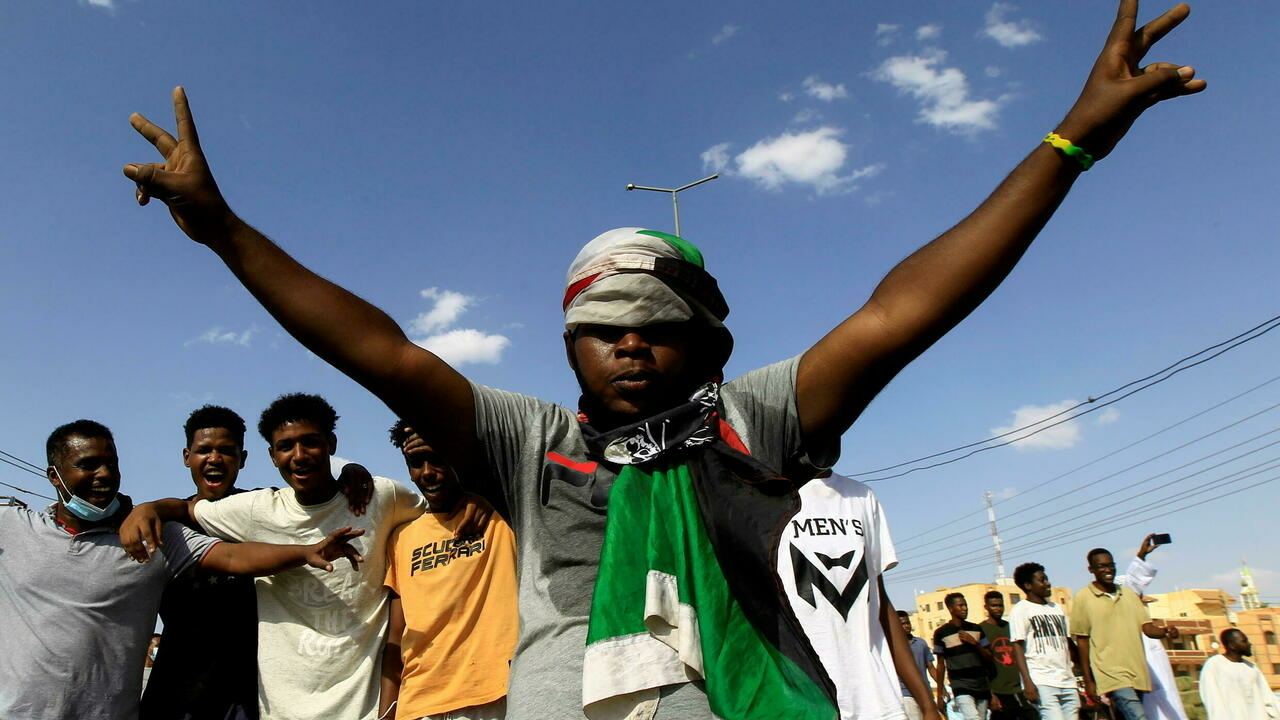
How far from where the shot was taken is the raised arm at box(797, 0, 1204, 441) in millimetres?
1754

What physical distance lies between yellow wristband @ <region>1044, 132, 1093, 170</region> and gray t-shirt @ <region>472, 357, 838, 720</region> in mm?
636

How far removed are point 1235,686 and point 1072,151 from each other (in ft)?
33.8

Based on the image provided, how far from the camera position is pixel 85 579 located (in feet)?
13.4

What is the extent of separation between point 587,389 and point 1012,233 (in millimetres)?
903

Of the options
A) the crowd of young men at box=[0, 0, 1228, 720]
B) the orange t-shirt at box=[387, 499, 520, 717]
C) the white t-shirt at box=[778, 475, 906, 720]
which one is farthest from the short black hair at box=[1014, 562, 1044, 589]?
the crowd of young men at box=[0, 0, 1228, 720]

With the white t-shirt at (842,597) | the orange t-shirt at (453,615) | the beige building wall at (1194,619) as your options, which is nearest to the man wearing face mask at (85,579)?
the orange t-shirt at (453,615)

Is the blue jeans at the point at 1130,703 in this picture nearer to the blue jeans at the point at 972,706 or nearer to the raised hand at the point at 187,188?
the blue jeans at the point at 972,706

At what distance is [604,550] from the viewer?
69.3 inches

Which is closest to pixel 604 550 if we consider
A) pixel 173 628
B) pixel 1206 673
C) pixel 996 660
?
pixel 173 628

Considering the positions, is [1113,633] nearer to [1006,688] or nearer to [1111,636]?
[1111,636]

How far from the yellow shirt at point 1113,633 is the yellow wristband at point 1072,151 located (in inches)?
321

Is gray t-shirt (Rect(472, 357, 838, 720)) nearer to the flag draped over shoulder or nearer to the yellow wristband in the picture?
the flag draped over shoulder

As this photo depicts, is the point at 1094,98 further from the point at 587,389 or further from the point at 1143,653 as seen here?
the point at 1143,653

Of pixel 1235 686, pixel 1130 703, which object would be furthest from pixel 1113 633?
pixel 1235 686
